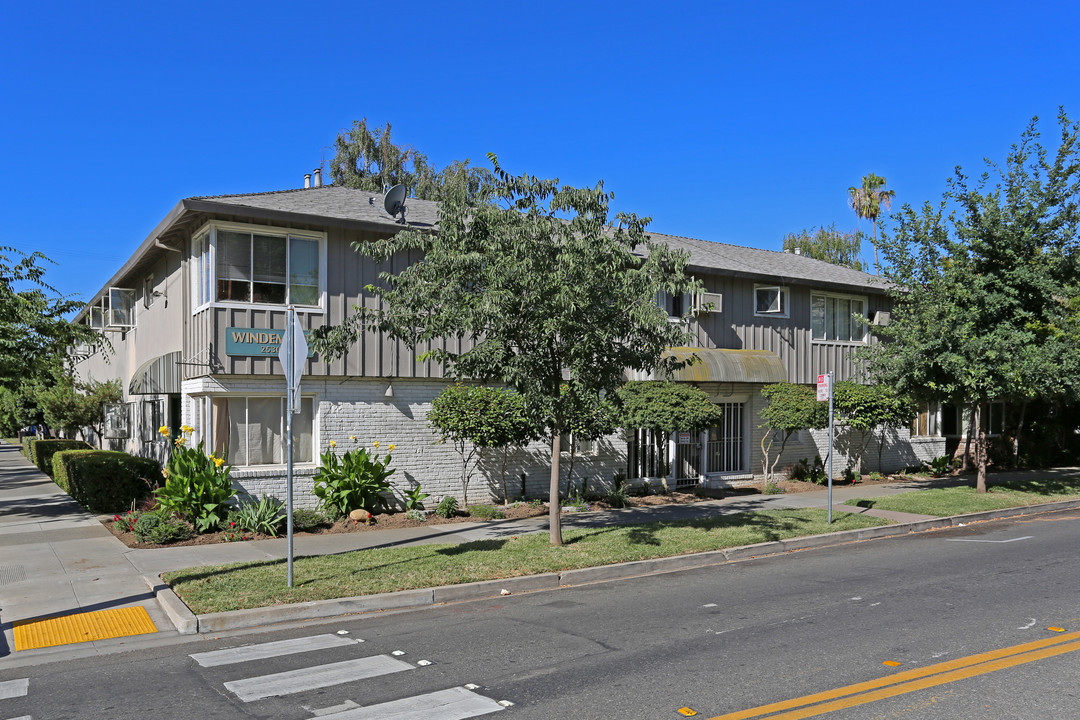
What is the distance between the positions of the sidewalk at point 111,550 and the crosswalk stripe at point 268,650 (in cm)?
91

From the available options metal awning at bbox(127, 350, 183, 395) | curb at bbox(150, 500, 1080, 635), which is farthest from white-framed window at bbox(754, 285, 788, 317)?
metal awning at bbox(127, 350, 183, 395)

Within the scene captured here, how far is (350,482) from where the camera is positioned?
14.3 m

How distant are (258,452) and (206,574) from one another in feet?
16.8

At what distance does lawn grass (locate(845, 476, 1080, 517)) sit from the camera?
16375 mm

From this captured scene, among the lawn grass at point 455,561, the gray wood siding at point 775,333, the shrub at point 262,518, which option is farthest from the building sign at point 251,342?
the gray wood siding at point 775,333

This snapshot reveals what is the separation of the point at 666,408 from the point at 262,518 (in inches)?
317

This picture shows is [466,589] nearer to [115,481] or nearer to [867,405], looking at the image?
[115,481]

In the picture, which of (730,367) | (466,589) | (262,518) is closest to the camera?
(466,589)

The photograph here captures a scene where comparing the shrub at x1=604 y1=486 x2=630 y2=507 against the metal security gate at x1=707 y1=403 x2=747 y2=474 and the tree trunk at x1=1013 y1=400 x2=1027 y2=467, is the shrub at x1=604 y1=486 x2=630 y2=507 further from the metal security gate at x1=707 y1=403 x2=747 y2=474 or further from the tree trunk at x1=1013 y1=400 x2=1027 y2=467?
the tree trunk at x1=1013 y1=400 x2=1027 y2=467

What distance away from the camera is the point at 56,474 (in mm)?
22266

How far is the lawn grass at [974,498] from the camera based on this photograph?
53.7ft

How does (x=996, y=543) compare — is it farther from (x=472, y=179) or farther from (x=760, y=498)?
(x=472, y=179)

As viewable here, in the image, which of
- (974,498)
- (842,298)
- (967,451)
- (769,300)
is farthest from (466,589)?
(967,451)

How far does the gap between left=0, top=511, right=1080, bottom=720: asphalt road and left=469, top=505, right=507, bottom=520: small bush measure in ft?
17.9
